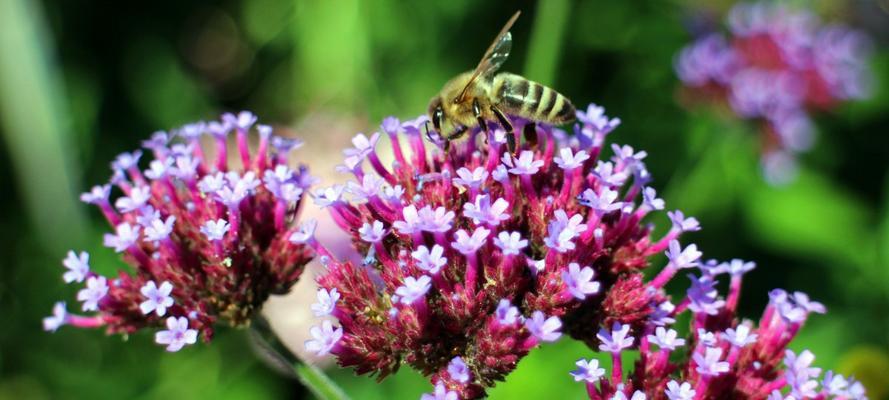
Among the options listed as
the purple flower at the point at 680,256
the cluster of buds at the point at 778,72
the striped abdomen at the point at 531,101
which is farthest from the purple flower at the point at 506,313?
the cluster of buds at the point at 778,72

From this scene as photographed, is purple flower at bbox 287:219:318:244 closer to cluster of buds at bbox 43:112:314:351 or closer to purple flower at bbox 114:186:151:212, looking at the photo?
cluster of buds at bbox 43:112:314:351

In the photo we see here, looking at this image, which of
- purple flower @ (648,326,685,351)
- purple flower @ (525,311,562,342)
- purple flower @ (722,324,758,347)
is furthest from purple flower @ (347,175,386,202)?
purple flower @ (722,324,758,347)

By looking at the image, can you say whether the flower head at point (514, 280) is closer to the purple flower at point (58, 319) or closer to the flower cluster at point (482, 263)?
the flower cluster at point (482, 263)

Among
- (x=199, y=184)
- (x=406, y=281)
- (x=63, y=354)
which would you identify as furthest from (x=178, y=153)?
(x=63, y=354)

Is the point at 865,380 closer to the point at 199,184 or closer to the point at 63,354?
the point at 199,184

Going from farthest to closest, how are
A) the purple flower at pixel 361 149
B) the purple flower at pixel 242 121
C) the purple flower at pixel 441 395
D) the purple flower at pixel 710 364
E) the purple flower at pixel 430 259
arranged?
1. the purple flower at pixel 242 121
2. the purple flower at pixel 361 149
3. the purple flower at pixel 710 364
4. the purple flower at pixel 430 259
5. the purple flower at pixel 441 395

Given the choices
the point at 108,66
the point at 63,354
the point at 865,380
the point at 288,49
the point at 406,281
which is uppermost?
the point at 108,66

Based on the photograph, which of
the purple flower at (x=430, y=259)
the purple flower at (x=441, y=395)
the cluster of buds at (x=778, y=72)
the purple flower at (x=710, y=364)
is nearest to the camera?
the purple flower at (x=441, y=395)
